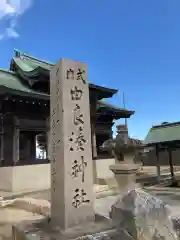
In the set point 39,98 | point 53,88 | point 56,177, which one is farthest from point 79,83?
point 39,98

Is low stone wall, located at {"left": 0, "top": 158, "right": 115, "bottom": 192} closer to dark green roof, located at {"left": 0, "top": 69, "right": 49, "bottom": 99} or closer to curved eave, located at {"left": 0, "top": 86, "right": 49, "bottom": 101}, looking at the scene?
curved eave, located at {"left": 0, "top": 86, "right": 49, "bottom": 101}

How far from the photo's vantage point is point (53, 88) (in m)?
3.84

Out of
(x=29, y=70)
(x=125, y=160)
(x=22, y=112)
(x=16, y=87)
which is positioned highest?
(x=29, y=70)

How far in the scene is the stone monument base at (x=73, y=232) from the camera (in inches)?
Result: 118

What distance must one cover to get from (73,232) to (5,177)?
29.9 ft

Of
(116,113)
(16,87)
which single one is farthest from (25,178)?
(116,113)

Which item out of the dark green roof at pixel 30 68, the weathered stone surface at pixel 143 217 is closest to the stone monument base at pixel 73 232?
the weathered stone surface at pixel 143 217

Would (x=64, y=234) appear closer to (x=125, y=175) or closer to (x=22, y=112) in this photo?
(x=125, y=175)

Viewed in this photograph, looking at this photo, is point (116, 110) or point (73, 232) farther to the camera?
point (116, 110)

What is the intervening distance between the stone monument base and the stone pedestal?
317 centimetres

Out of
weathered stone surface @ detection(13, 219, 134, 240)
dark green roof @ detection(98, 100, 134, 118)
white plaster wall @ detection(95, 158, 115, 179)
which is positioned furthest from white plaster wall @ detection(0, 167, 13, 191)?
weathered stone surface @ detection(13, 219, 134, 240)

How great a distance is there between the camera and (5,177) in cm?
1120

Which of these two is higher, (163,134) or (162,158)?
(163,134)

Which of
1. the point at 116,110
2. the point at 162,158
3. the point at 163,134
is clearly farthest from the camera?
the point at 162,158
